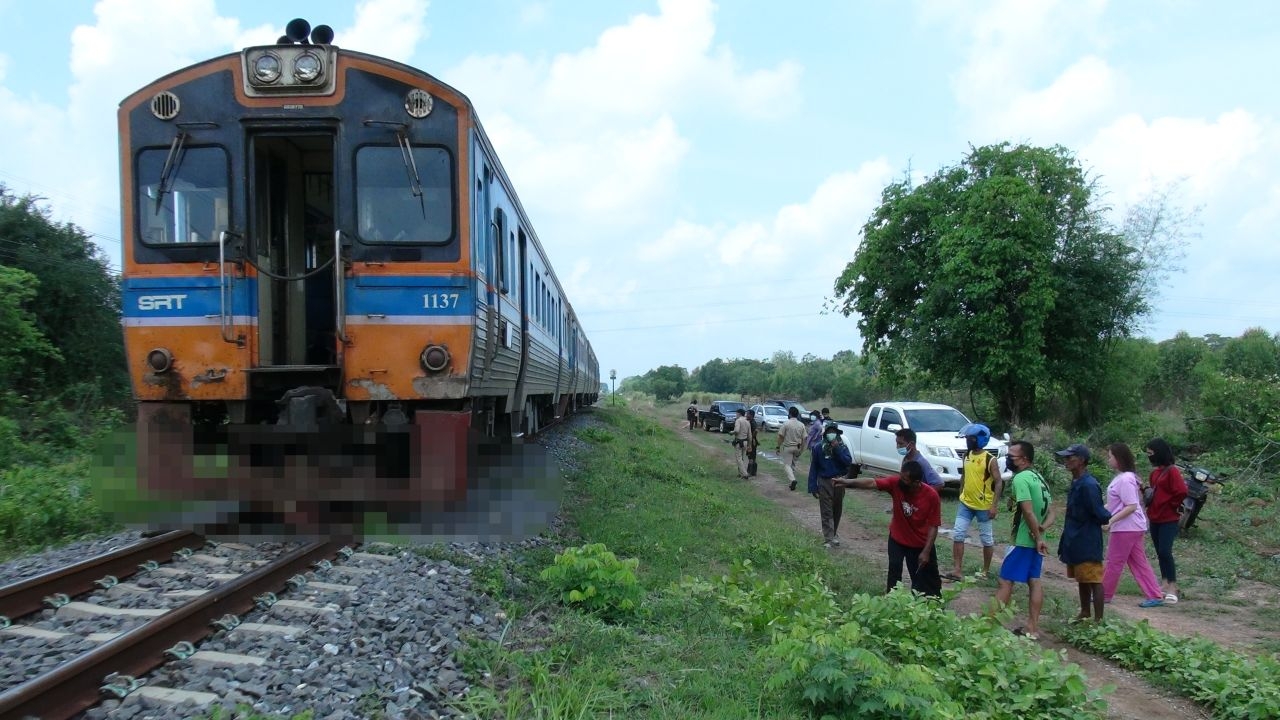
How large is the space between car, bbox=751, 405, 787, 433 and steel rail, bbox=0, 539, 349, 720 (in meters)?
28.1

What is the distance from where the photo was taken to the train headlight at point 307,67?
22.2 ft

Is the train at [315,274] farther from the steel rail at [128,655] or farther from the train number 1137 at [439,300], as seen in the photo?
the steel rail at [128,655]

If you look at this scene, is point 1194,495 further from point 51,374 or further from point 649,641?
point 51,374

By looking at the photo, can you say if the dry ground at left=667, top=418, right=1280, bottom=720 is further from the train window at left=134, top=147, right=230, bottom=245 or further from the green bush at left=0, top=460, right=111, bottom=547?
the green bush at left=0, top=460, right=111, bottom=547

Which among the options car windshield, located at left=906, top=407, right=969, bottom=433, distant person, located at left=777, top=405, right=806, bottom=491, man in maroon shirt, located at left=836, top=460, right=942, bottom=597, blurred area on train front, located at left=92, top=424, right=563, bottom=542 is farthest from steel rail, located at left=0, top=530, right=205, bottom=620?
car windshield, located at left=906, top=407, right=969, bottom=433

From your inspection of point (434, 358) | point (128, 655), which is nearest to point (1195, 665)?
point (434, 358)

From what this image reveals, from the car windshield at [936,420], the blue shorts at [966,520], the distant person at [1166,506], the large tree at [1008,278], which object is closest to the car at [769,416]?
the large tree at [1008,278]

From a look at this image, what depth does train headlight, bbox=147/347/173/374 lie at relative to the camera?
21.6 feet

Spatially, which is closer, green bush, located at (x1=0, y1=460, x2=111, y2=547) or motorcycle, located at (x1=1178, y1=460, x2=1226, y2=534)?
green bush, located at (x1=0, y1=460, x2=111, y2=547)

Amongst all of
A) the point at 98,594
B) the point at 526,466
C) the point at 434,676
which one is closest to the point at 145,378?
the point at 98,594

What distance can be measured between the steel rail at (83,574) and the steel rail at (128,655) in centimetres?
94

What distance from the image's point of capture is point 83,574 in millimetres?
4906

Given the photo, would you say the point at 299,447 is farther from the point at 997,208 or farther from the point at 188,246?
the point at 997,208

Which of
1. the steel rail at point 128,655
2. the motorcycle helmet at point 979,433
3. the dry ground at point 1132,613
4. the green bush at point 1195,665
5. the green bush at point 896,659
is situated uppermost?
the motorcycle helmet at point 979,433
